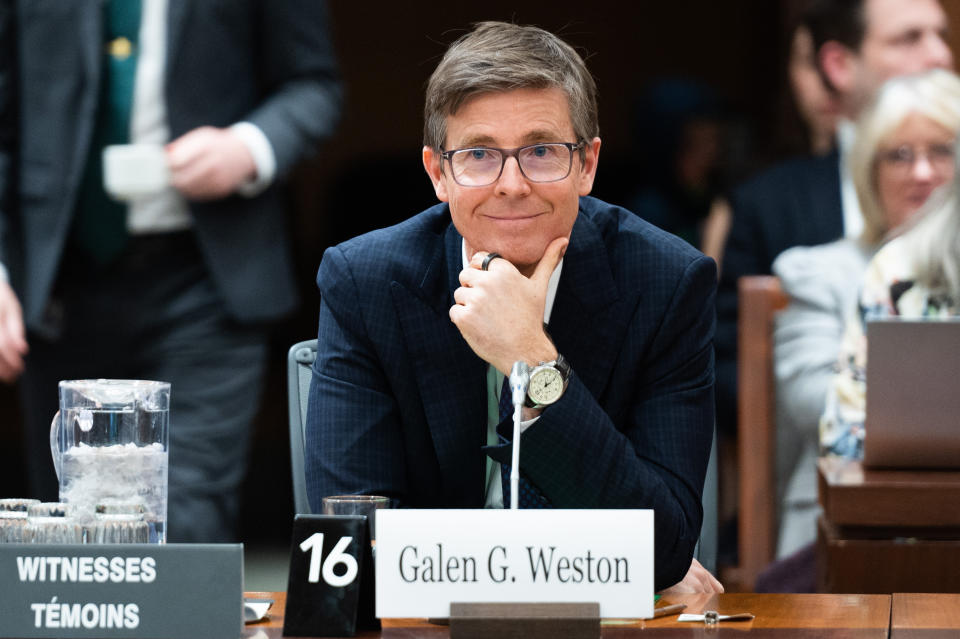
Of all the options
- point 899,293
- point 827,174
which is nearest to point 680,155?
point 827,174

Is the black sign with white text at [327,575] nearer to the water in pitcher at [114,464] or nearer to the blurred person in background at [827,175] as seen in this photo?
the water in pitcher at [114,464]

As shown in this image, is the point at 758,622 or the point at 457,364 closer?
the point at 758,622

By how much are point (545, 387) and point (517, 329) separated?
0.27 ft

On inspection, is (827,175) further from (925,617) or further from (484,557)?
(484,557)

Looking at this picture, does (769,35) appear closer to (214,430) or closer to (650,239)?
(214,430)

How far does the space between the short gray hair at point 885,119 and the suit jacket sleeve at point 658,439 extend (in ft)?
5.31

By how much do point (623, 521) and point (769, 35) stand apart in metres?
7.66

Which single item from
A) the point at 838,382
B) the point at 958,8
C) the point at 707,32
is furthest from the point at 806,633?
the point at 707,32

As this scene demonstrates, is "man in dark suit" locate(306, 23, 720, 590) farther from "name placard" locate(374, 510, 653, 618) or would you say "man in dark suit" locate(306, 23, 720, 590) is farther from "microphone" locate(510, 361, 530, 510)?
"name placard" locate(374, 510, 653, 618)

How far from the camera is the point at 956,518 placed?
256cm

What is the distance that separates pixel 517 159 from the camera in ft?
6.86

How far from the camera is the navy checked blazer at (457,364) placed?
2.18 metres

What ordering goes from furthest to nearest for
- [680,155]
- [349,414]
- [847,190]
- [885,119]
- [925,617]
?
[680,155]
[847,190]
[885,119]
[349,414]
[925,617]

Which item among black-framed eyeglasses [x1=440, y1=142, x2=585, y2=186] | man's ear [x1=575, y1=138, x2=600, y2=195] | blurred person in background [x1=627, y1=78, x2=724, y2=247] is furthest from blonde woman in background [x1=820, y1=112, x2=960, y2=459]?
blurred person in background [x1=627, y1=78, x2=724, y2=247]
